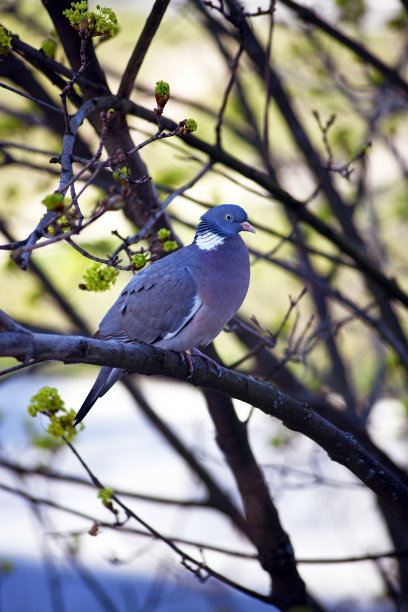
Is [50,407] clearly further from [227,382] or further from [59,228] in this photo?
[59,228]

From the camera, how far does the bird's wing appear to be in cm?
221

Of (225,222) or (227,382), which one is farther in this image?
(225,222)

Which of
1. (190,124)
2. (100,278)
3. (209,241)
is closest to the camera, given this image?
(100,278)

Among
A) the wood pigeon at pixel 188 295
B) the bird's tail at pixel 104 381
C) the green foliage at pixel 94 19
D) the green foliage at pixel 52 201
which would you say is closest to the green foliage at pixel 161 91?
the green foliage at pixel 94 19

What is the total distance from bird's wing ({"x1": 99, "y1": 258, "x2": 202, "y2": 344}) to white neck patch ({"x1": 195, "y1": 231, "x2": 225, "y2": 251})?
12 centimetres

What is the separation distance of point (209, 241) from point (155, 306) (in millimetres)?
316

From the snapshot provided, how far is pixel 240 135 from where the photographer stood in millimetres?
3883

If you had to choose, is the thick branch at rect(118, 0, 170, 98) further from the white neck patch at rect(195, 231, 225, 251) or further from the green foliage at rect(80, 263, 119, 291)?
the green foliage at rect(80, 263, 119, 291)

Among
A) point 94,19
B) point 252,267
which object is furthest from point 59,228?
point 252,267

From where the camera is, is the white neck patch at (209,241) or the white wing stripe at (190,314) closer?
the white wing stripe at (190,314)

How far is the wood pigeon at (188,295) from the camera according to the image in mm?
2180

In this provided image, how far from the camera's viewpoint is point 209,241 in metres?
2.31

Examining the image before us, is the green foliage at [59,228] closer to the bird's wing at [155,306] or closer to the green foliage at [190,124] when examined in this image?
the green foliage at [190,124]

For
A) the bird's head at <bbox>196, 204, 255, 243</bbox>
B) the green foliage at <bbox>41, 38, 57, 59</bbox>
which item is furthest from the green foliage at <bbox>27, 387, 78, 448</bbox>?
the green foliage at <bbox>41, 38, 57, 59</bbox>
